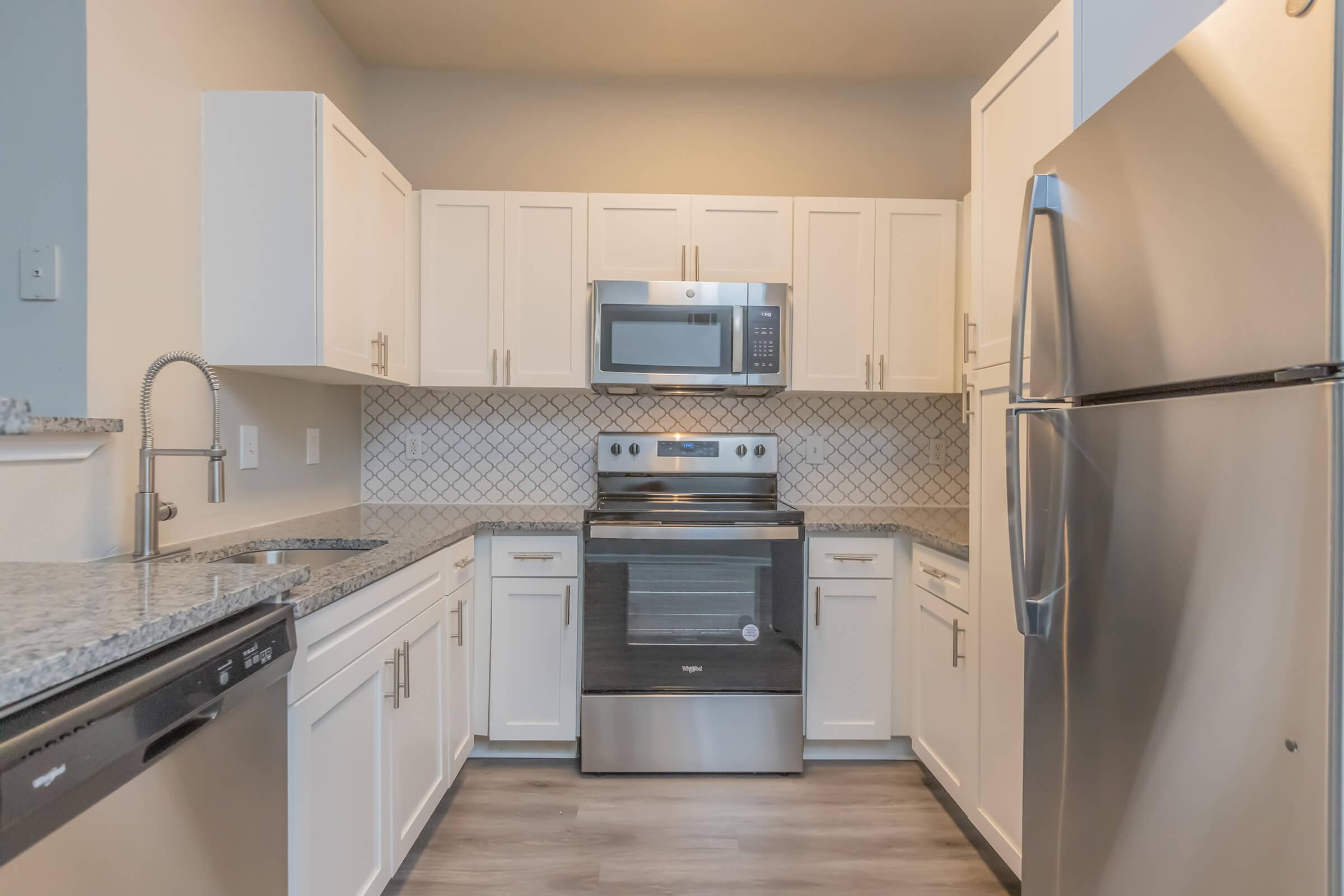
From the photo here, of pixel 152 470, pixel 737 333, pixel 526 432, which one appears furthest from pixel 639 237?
pixel 152 470

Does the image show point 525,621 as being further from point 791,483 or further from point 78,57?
point 78,57

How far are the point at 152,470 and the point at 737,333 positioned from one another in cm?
180

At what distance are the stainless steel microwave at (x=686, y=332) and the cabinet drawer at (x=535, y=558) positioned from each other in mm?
634

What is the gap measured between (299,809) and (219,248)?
4.56ft

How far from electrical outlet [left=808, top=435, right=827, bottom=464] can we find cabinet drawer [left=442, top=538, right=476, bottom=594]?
4.67ft

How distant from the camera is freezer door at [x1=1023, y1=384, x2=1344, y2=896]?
26.2 inches

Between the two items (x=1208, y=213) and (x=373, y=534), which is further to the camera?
(x=373, y=534)

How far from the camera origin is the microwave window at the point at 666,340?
2547mm

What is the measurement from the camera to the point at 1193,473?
82 centimetres

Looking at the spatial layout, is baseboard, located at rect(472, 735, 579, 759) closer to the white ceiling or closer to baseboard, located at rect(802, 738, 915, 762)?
baseboard, located at rect(802, 738, 915, 762)

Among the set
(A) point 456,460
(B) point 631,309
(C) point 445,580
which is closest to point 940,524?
(B) point 631,309

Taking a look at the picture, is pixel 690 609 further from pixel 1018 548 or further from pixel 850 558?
pixel 1018 548

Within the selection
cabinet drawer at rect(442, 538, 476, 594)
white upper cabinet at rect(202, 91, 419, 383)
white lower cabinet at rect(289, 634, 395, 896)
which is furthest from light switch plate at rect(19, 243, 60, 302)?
cabinet drawer at rect(442, 538, 476, 594)

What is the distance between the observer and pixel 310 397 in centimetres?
239
